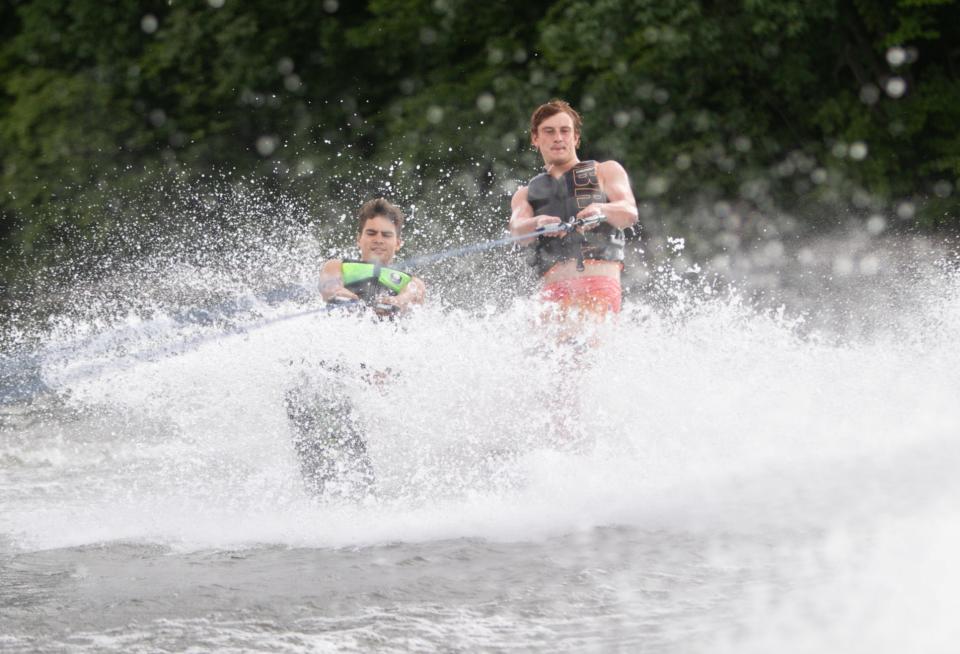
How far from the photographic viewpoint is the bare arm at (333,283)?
603 cm

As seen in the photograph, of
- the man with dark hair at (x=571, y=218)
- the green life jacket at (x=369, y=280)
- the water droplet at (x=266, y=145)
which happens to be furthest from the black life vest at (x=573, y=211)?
the water droplet at (x=266, y=145)

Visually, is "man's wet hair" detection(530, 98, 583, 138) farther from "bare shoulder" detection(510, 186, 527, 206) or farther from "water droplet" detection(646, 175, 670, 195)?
"water droplet" detection(646, 175, 670, 195)

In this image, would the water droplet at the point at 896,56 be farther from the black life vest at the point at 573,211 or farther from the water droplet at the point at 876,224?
the black life vest at the point at 573,211

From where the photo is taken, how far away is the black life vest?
636 centimetres

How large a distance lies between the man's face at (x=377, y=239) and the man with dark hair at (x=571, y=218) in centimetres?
59

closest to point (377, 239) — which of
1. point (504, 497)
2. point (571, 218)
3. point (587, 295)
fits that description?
point (571, 218)

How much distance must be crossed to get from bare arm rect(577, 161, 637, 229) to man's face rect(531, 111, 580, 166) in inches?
6.8

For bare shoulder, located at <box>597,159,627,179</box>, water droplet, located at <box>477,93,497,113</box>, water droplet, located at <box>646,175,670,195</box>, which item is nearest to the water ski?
bare shoulder, located at <box>597,159,627,179</box>

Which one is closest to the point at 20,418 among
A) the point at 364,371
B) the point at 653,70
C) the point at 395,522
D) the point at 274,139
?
the point at 364,371

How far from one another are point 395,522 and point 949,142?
9.19m

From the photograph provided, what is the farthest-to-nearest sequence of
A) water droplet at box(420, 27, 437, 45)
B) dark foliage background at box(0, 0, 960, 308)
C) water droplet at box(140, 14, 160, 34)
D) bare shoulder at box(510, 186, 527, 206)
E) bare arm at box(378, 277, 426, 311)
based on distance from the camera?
water droplet at box(140, 14, 160, 34) < water droplet at box(420, 27, 437, 45) < dark foliage background at box(0, 0, 960, 308) < bare shoulder at box(510, 186, 527, 206) < bare arm at box(378, 277, 426, 311)

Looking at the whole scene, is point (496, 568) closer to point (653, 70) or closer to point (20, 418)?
point (20, 418)

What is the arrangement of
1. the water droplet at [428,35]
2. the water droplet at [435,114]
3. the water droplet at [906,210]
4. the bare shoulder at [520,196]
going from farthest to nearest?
1. the water droplet at [428,35]
2. the water droplet at [435,114]
3. the water droplet at [906,210]
4. the bare shoulder at [520,196]

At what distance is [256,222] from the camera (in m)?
18.2
